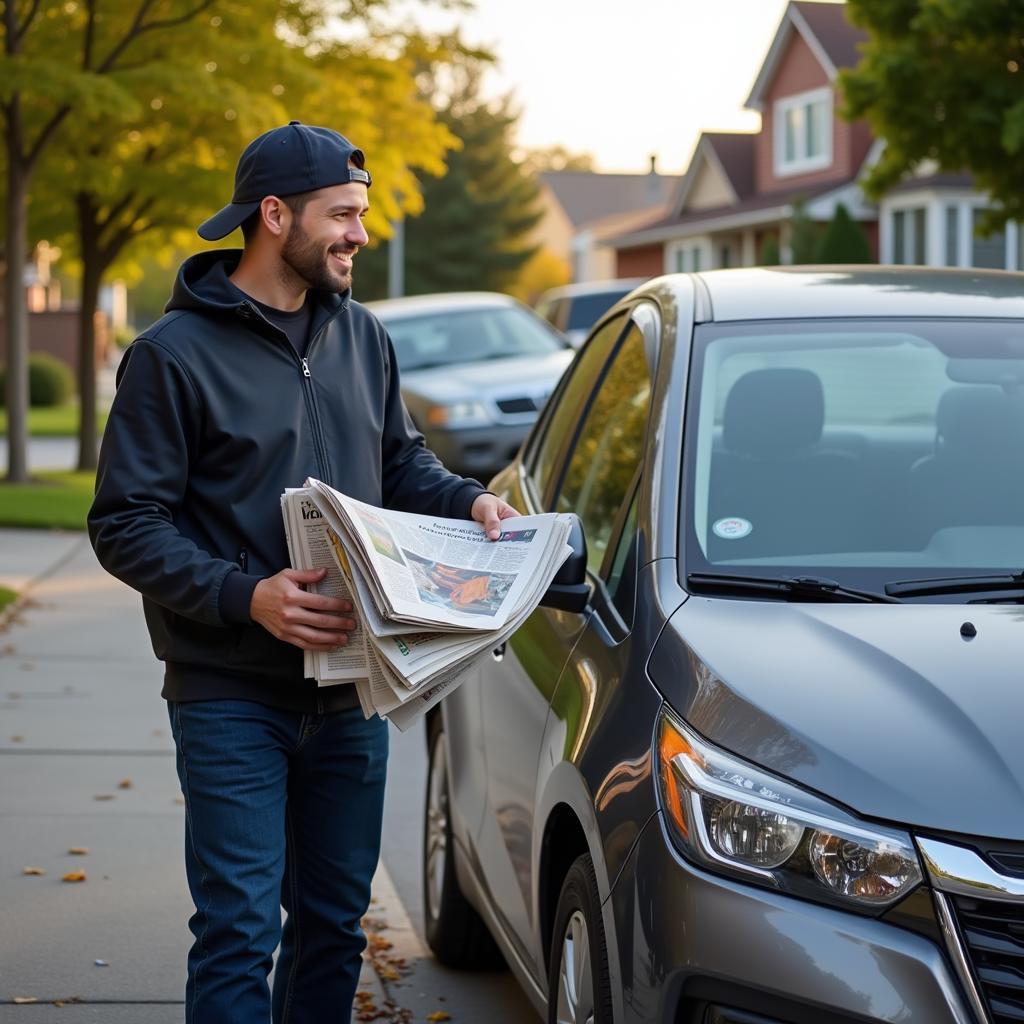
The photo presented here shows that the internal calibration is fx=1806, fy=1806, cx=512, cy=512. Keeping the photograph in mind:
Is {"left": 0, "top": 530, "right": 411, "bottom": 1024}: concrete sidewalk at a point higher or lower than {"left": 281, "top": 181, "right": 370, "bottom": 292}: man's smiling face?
lower

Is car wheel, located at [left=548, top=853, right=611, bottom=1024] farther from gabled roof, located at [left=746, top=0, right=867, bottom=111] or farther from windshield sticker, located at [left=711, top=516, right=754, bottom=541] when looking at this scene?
gabled roof, located at [left=746, top=0, right=867, bottom=111]

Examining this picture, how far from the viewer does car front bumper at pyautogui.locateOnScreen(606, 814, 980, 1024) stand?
246 cm

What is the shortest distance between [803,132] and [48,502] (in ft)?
93.8

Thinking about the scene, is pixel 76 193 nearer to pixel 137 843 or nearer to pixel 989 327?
pixel 137 843

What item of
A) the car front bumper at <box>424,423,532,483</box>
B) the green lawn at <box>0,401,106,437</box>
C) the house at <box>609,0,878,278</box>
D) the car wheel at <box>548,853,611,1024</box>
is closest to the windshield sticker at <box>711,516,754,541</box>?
the car wheel at <box>548,853,611,1024</box>

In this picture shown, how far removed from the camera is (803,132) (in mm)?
41250

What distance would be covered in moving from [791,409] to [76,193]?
56.4 feet

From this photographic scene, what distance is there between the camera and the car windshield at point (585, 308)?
25.0 metres

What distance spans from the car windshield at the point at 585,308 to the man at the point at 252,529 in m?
21.6

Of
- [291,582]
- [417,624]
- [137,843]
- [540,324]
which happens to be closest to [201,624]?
[291,582]

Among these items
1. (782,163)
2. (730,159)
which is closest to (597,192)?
(730,159)

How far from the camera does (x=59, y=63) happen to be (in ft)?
53.2

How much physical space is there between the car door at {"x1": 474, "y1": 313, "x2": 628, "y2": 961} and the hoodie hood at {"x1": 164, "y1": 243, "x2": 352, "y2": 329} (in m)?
0.79

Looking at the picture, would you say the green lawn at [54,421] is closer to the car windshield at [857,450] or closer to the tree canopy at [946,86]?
the tree canopy at [946,86]
